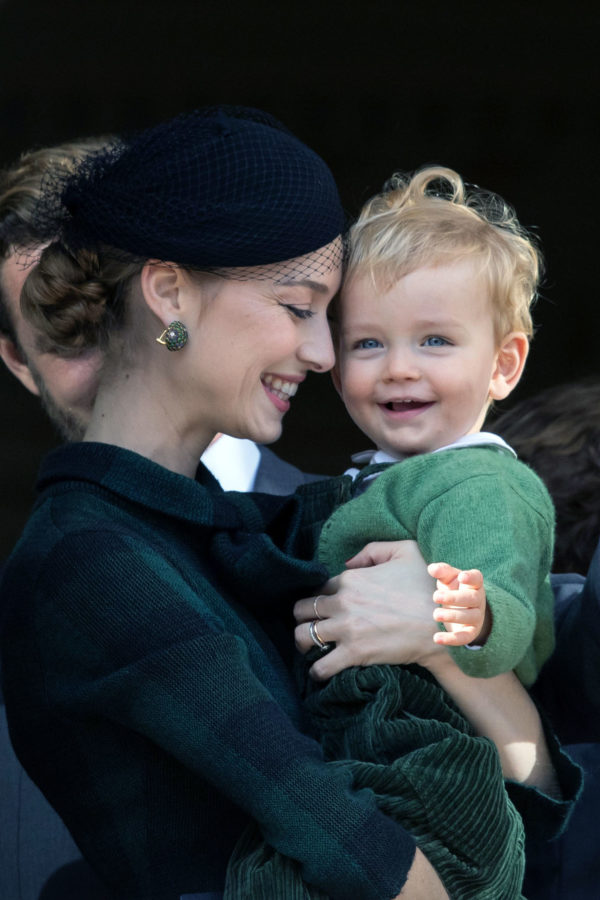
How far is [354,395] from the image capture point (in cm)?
232

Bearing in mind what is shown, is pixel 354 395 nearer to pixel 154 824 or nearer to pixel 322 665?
pixel 322 665

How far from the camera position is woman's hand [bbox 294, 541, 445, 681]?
199 cm

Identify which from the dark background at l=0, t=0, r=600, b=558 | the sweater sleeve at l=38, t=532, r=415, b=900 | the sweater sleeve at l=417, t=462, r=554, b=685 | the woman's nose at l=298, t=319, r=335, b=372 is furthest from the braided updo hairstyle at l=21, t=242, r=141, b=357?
the dark background at l=0, t=0, r=600, b=558

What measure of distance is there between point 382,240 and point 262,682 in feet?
2.51

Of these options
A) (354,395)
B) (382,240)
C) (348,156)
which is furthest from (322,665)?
(348,156)

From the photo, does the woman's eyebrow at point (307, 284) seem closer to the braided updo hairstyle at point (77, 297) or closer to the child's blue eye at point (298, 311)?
the child's blue eye at point (298, 311)

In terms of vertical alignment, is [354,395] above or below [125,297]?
below

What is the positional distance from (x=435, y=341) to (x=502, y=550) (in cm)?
47

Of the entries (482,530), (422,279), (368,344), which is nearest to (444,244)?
(422,279)

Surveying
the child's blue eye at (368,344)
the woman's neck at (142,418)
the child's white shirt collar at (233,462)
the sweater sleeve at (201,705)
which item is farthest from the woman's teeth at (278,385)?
the child's white shirt collar at (233,462)

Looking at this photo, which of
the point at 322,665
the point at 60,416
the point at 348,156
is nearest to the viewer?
the point at 322,665

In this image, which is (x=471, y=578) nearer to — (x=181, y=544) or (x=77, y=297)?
(x=181, y=544)

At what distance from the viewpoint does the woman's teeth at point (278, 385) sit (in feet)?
6.89

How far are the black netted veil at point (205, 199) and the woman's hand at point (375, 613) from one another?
0.47 metres
